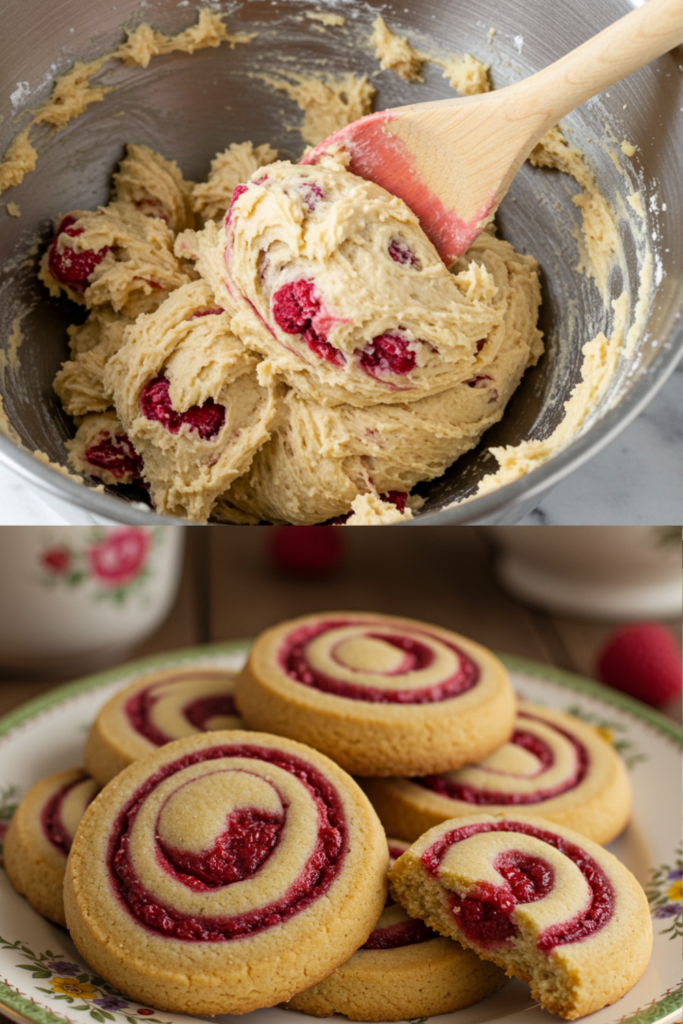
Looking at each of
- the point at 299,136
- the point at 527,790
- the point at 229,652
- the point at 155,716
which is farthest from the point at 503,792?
the point at 299,136

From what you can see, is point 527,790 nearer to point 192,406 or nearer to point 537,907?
point 537,907

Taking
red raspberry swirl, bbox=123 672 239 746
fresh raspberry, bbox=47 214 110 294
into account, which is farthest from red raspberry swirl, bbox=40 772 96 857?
fresh raspberry, bbox=47 214 110 294

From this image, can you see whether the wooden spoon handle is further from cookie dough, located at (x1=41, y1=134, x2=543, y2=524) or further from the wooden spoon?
cookie dough, located at (x1=41, y1=134, x2=543, y2=524)

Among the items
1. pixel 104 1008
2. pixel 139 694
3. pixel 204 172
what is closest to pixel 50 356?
pixel 204 172

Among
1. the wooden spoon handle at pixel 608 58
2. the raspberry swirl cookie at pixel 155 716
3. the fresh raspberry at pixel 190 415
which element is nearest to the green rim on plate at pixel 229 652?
the raspberry swirl cookie at pixel 155 716

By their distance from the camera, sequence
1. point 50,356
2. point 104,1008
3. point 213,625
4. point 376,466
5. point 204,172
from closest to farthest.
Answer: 1. point 104,1008
2. point 376,466
3. point 50,356
4. point 204,172
5. point 213,625

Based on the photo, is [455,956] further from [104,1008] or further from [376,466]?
[376,466]
